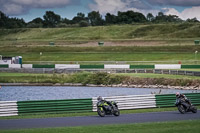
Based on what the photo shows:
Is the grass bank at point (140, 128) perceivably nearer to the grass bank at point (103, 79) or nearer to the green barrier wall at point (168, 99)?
the green barrier wall at point (168, 99)

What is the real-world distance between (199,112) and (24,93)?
28583 millimetres

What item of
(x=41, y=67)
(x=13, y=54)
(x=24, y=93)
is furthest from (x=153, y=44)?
(x=24, y=93)

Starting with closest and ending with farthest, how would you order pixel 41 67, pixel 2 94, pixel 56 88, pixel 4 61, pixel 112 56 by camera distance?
pixel 2 94, pixel 56 88, pixel 41 67, pixel 4 61, pixel 112 56

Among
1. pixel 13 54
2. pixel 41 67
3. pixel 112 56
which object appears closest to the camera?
pixel 41 67

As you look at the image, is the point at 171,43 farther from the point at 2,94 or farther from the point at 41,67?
the point at 2,94

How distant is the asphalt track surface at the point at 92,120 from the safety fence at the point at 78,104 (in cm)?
208

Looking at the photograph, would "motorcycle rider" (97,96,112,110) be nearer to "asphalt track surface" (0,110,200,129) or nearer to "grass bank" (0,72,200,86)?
"asphalt track surface" (0,110,200,129)

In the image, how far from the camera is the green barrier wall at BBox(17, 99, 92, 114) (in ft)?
84.2

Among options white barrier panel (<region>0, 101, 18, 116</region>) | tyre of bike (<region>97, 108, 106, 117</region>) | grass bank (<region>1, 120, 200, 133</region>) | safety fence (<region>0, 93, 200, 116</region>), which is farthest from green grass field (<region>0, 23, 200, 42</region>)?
grass bank (<region>1, 120, 200, 133</region>)

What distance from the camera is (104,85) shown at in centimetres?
5891

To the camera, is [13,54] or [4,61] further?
[13,54]

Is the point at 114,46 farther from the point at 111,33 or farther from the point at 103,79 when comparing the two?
the point at 103,79

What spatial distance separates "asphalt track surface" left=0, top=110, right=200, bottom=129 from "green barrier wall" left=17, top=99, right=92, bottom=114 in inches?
96.7

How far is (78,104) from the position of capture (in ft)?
87.5
